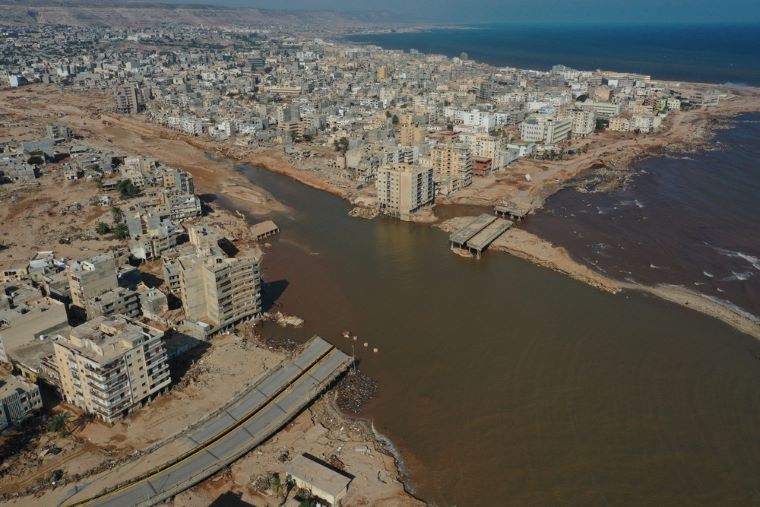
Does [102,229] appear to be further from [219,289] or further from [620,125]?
[620,125]

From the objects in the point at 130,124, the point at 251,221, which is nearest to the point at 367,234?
the point at 251,221

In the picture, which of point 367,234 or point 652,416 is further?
point 367,234

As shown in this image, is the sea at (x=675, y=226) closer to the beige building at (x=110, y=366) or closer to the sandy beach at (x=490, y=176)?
the sandy beach at (x=490, y=176)

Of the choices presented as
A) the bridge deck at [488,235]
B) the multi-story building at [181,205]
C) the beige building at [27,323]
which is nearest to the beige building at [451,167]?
the bridge deck at [488,235]

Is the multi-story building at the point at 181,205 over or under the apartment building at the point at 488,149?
under

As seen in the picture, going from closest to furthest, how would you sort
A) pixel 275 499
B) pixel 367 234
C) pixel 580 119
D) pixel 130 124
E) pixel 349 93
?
pixel 275 499
pixel 367 234
pixel 580 119
pixel 130 124
pixel 349 93

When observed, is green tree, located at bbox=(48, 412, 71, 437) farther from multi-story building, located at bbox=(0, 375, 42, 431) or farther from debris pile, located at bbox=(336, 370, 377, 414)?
debris pile, located at bbox=(336, 370, 377, 414)

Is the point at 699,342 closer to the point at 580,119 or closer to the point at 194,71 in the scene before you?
the point at 580,119
